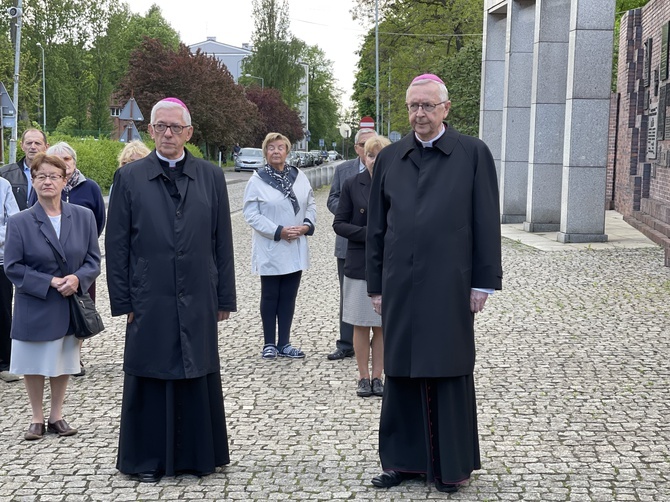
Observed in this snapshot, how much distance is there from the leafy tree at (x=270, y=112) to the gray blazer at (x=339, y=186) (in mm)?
76909

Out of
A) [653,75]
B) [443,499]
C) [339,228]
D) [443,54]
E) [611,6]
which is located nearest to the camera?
[443,499]

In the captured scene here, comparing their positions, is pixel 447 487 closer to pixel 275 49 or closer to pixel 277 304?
pixel 277 304

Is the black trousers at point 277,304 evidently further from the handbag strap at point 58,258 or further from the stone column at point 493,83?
the stone column at point 493,83

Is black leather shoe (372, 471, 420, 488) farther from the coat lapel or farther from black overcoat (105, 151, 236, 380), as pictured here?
the coat lapel

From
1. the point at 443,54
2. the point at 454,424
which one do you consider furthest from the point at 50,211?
the point at 443,54

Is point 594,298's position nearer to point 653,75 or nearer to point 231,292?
point 231,292

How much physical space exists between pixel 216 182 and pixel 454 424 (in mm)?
1813

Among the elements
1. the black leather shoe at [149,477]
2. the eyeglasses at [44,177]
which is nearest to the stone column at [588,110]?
the eyeglasses at [44,177]

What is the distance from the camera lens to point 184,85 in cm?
5588

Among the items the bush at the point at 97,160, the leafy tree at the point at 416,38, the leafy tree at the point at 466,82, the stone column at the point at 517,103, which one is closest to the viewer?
the stone column at the point at 517,103

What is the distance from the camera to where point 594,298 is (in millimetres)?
11812

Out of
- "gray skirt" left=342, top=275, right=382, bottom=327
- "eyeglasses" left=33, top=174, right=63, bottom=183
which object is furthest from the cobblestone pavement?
"eyeglasses" left=33, top=174, right=63, bottom=183

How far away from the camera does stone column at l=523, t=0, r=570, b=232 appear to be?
20312 mm

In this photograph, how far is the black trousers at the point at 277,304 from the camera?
28.8 ft
